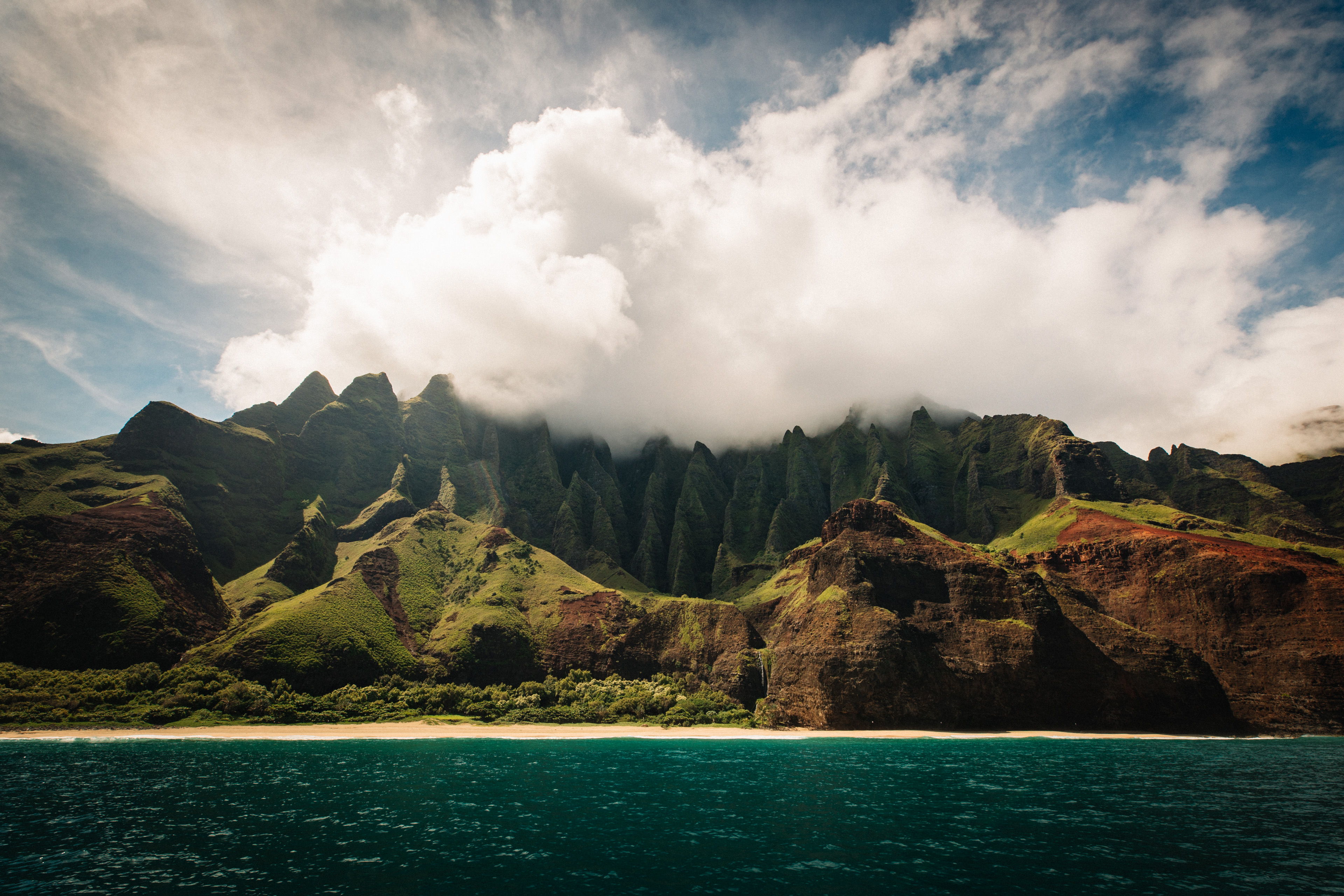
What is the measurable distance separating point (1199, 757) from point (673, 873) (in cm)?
7858

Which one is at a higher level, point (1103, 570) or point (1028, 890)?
point (1103, 570)

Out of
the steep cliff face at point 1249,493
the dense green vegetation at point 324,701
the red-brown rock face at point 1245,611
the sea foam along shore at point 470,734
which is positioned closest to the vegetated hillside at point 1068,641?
the red-brown rock face at point 1245,611

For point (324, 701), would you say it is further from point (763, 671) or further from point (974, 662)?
point (974, 662)

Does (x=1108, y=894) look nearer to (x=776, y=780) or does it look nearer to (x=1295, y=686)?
(x=776, y=780)

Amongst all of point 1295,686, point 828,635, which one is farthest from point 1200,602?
point 828,635

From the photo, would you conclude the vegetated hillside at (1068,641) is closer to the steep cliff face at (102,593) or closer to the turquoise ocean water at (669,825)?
the turquoise ocean water at (669,825)

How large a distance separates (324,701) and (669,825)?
328 feet

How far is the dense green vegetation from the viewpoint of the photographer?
9625 cm

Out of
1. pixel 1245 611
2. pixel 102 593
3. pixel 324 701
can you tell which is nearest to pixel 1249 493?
→ pixel 1245 611

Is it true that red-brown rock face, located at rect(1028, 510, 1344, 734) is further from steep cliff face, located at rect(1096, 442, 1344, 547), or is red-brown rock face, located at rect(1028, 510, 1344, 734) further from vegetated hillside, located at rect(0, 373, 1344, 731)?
steep cliff face, located at rect(1096, 442, 1344, 547)

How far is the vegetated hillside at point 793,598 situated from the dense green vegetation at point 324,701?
436 centimetres

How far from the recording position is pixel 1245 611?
356 ft

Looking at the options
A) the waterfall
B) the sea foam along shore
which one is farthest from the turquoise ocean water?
the waterfall

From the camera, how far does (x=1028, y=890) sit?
85.9ft
